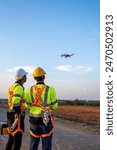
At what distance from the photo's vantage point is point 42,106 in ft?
27.7

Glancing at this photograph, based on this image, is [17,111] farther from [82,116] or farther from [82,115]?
[82,115]

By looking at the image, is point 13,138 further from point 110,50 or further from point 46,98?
point 110,50

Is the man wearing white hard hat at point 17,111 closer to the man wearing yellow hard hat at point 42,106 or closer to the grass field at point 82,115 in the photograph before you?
the man wearing yellow hard hat at point 42,106

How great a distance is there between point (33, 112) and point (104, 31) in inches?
172

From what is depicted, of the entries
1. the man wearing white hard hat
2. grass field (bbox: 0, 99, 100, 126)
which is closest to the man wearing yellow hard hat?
the man wearing white hard hat

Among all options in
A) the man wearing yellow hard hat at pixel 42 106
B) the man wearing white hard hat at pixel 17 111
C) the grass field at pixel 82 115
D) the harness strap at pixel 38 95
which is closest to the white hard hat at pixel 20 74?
the man wearing white hard hat at pixel 17 111

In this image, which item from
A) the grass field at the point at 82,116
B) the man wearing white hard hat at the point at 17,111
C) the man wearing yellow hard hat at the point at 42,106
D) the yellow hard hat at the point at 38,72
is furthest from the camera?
the grass field at the point at 82,116

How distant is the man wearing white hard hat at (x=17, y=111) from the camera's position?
29.0ft

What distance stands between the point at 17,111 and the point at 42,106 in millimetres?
750

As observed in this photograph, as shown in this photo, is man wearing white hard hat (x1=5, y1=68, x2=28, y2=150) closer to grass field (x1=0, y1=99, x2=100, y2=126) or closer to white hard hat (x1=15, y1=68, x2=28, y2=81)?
white hard hat (x1=15, y1=68, x2=28, y2=81)

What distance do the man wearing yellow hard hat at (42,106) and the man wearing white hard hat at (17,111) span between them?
324mm

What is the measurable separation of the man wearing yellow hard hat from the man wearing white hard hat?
324 mm

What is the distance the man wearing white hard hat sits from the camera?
29.0 feet

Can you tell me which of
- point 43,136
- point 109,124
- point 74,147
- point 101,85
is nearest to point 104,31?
point 101,85
